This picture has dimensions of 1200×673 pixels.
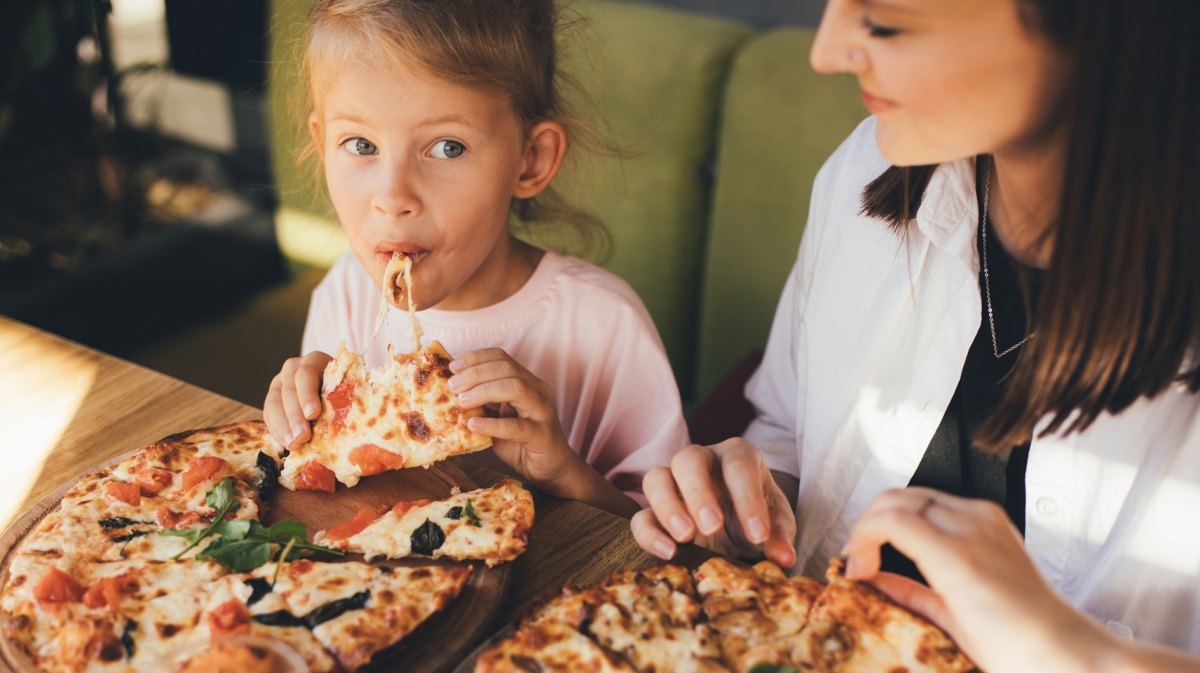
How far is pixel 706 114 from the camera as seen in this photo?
8.47 feet

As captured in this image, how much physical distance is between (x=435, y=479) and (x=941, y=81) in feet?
2.57

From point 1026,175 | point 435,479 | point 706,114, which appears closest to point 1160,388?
point 1026,175

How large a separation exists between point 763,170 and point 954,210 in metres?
1.15

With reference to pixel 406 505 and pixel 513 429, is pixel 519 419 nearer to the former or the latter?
pixel 513 429

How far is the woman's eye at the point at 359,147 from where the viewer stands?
A: 1.44m

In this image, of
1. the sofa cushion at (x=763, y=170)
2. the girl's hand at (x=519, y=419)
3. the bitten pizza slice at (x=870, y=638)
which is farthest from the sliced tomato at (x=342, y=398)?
the sofa cushion at (x=763, y=170)

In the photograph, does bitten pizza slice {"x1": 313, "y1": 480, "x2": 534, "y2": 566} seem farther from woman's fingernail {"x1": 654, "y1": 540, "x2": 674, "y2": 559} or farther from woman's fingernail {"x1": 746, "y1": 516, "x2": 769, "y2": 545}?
woman's fingernail {"x1": 746, "y1": 516, "x2": 769, "y2": 545}

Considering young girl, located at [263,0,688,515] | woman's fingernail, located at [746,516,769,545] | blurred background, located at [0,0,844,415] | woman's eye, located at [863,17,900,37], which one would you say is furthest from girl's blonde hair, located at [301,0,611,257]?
blurred background, located at [0,0,844,415]

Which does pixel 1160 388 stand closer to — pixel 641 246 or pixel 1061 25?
pixel 1061 25

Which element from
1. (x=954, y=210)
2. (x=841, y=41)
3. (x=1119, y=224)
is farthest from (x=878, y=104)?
(x=954, y=210)

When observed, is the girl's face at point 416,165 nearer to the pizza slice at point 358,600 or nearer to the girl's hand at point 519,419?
the girl's hand at point 519,419

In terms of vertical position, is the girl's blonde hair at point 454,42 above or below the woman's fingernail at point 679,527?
above

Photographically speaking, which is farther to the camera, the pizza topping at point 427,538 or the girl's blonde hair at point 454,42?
the girl's blonde hair at point 454,42

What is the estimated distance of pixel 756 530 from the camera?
1.14 metres
